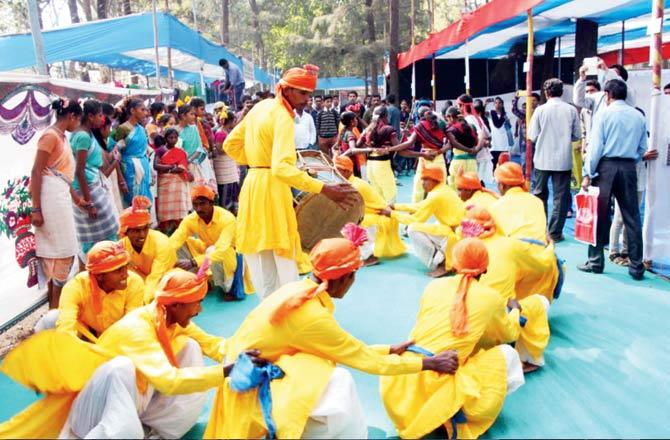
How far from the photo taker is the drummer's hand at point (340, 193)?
137 inches

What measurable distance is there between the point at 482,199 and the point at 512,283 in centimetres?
130

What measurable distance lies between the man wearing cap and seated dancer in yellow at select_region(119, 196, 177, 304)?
0.76 metres

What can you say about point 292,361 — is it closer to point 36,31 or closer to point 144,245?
point 144,245

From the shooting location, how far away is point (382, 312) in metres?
4.65

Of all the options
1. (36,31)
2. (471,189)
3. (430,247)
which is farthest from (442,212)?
(36,31)

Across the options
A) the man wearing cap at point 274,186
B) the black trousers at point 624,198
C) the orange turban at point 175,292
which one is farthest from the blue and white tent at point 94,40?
the orange turban at point 175,292

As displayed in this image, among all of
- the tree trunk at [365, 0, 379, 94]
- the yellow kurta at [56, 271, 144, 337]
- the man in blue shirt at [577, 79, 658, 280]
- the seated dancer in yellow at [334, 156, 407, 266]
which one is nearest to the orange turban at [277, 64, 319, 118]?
the yellow kurta at [56, 271, 144, 337]

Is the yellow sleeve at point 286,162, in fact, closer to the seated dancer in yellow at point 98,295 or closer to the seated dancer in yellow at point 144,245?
the seated dancer in yellow at point 98,295

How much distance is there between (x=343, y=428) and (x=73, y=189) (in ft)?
10.0

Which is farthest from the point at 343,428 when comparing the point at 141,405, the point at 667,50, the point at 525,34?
the point at 667,50

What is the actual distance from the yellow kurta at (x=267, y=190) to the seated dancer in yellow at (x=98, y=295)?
2.37 ft

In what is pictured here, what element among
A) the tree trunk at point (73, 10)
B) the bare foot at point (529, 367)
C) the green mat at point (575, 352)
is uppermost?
the tree trunk at point (73, 10)

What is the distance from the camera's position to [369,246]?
603cm

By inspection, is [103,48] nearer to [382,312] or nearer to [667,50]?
[382,312]
